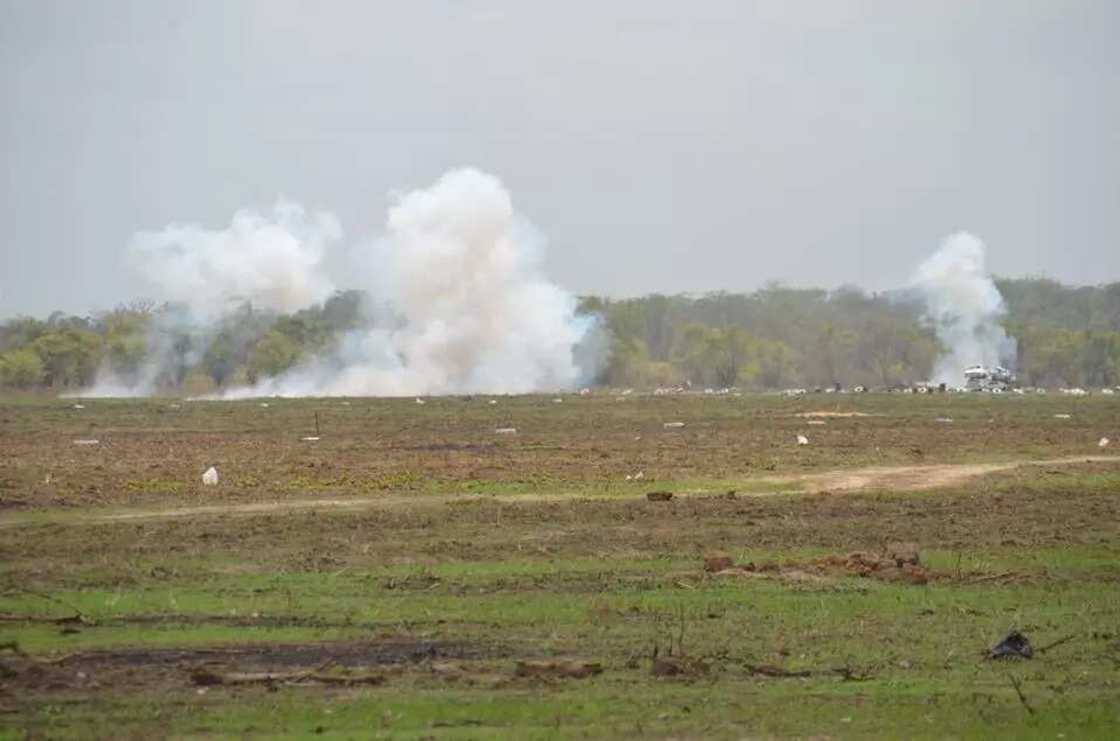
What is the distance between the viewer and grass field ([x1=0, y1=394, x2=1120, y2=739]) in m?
15.1

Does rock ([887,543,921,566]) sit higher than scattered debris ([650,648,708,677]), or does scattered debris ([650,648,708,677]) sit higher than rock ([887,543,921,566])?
rock ([887,543,921,566])

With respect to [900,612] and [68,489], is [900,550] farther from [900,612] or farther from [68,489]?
[68,489]

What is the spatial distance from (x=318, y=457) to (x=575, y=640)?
88.5 ft

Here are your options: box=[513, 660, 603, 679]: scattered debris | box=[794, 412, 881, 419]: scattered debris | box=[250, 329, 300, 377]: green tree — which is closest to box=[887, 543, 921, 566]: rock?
box=[513, 660, 603, 679]: scattered debris

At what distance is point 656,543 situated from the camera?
88.5ft

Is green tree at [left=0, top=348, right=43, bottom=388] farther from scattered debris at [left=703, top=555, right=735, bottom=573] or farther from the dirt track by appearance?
scattered debris at [left=703, top=555, right=735, bottom=573]

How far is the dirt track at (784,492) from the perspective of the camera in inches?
1192

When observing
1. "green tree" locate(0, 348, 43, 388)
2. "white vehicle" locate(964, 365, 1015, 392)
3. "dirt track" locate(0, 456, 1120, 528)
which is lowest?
"dirt track" locate(0, 456, 1120, 528)

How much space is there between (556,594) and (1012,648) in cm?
595

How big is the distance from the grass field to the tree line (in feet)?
191

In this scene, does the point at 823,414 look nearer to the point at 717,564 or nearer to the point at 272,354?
the point at 272,354

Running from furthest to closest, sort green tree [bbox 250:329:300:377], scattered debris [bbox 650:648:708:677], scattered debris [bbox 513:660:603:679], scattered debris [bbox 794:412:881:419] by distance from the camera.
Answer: green tree [bbox 250:329:300:377]
scattered debris [bbox 794:412:881:419]
scattered debris [bbox 650:648:708:677]
scattered debris [bbox 513:660:603:679]

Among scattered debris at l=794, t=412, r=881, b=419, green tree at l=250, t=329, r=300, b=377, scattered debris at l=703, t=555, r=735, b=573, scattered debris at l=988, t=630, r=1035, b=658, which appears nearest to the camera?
scattered debris at l=988, t=630, r=1035, b=658

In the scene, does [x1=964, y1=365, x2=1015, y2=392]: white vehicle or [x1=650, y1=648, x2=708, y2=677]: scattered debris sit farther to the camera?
[x1=964, y1=365, x2=1015, y2=392]: white vehicle
